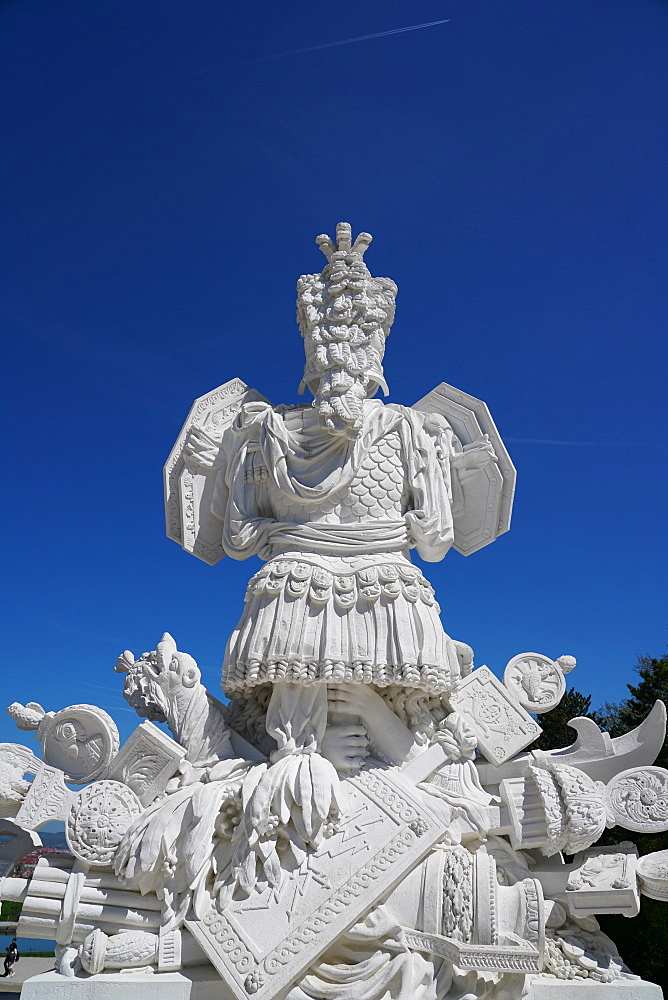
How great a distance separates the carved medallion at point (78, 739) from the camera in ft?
15.3

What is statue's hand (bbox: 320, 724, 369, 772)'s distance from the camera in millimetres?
4582

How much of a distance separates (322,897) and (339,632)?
4.58ft

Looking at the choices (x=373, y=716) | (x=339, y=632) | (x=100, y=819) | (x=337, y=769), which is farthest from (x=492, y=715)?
(x=100, y=819)

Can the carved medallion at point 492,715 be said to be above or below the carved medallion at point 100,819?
above

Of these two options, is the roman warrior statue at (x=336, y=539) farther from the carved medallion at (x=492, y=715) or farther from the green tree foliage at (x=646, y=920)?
the green tree foliage at (x=646, y=920)

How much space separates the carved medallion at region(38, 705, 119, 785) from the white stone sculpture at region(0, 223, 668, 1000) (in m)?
0.01

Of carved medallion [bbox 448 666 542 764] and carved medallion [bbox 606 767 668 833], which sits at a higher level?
carved medallion [bbox 448 666 542 764]

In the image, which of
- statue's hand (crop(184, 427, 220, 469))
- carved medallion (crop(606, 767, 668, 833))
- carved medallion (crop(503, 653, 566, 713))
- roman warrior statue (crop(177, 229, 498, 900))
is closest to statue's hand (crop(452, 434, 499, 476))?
roman warrior statue (crop(177, 229, 498, 900))

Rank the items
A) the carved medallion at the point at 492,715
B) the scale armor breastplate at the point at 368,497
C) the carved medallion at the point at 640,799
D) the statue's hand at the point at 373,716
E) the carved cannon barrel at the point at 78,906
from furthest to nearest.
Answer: the scale armor breastplate at the point at 368,497, the carved medallion at the point at 492,715, the statue's hand at the point at 373,716, the carved medallion at the point at 640,799, the carved cannon barrel at the point at 78,906

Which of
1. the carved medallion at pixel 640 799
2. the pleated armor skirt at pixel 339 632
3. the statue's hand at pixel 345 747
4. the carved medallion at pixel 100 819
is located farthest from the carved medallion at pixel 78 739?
the carved medallion at pixel 640 799

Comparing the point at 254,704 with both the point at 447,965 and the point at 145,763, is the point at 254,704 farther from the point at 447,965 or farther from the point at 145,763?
the point at 447,965

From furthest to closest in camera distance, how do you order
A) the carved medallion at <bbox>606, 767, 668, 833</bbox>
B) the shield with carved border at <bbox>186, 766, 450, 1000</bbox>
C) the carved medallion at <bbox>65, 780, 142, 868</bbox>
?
the carved medallion at <bbox>606, 767, 668, 833</bbox>
the carved medallion at <bbox>65, 780, 142, 868</bbox>
the shield with carved border at <bbox>186, 766, 450, 1000</bbox>

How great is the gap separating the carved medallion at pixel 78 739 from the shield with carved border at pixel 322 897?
113 cm

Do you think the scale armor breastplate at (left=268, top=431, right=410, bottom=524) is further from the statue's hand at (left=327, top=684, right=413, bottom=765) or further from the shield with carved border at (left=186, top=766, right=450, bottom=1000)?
the shield with carved border at (left=186, top=766, right=450, bottom=1000)
